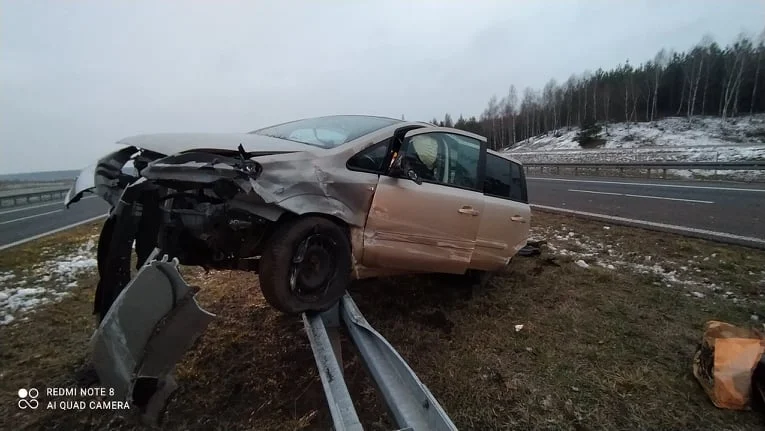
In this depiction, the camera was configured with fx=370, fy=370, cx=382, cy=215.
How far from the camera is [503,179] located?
378 centimetres

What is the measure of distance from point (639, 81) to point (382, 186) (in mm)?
68469

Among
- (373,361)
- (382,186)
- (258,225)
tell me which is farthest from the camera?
(382,186)

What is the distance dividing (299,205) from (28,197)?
24605 mm

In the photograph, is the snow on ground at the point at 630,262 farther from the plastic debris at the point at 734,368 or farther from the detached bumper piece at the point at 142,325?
the detached bumper piece at the point at 142,325

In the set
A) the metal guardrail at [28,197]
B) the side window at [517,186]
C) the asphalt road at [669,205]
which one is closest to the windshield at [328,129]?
the side window at [517,186]

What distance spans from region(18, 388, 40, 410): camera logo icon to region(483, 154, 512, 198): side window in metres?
3.60

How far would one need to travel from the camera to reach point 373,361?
1971 mm

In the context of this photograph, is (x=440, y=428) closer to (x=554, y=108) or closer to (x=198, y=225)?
(x=198, y=225)

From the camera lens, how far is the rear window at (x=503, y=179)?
359 cm

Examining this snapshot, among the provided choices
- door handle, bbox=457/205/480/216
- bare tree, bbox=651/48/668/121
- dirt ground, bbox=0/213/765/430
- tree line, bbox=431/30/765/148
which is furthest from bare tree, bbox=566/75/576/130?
door handle, bbox=457/205/480/216

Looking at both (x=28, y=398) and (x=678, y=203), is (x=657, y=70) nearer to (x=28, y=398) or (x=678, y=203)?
(x=678, y=203)

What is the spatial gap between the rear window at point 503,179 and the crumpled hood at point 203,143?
178cm

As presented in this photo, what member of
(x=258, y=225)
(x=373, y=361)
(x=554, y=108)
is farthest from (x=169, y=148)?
(x=554, y=108)

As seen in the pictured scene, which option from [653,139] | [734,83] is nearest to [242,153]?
[653,139]
